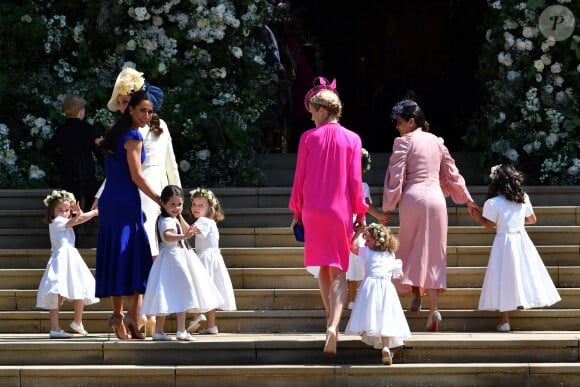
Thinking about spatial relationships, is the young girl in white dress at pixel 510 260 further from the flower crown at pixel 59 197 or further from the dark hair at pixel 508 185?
the flower crown at pixel 59 197

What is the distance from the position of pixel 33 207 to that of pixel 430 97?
719 cm

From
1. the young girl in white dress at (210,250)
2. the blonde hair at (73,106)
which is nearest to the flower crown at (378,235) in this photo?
the young girl in white dress at (210,250)

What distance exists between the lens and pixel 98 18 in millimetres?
15000

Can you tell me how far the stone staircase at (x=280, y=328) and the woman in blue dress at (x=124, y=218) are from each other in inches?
15.9

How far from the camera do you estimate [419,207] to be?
35.6ft

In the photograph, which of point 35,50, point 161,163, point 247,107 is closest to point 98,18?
point 35,50

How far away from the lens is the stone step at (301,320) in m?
10.9

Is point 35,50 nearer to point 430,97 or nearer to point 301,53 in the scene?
point 301,53

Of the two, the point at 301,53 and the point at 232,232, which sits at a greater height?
the point at 301,53

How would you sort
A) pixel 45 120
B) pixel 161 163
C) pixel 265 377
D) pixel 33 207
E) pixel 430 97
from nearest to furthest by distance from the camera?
pixel 265 377 → pixel 161 163 → pixel 33 207 → pixel 45 120 → pixel 430 97

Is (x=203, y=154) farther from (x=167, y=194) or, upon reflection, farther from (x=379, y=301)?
(x=379, y=301)

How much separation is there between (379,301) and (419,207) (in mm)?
1272

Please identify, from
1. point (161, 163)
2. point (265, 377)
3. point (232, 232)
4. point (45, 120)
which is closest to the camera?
point (265, 377)

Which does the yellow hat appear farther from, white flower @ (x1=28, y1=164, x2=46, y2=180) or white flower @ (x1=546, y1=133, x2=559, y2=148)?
white flower @ (x1=546, y1=133, x2=559, y2=148)
